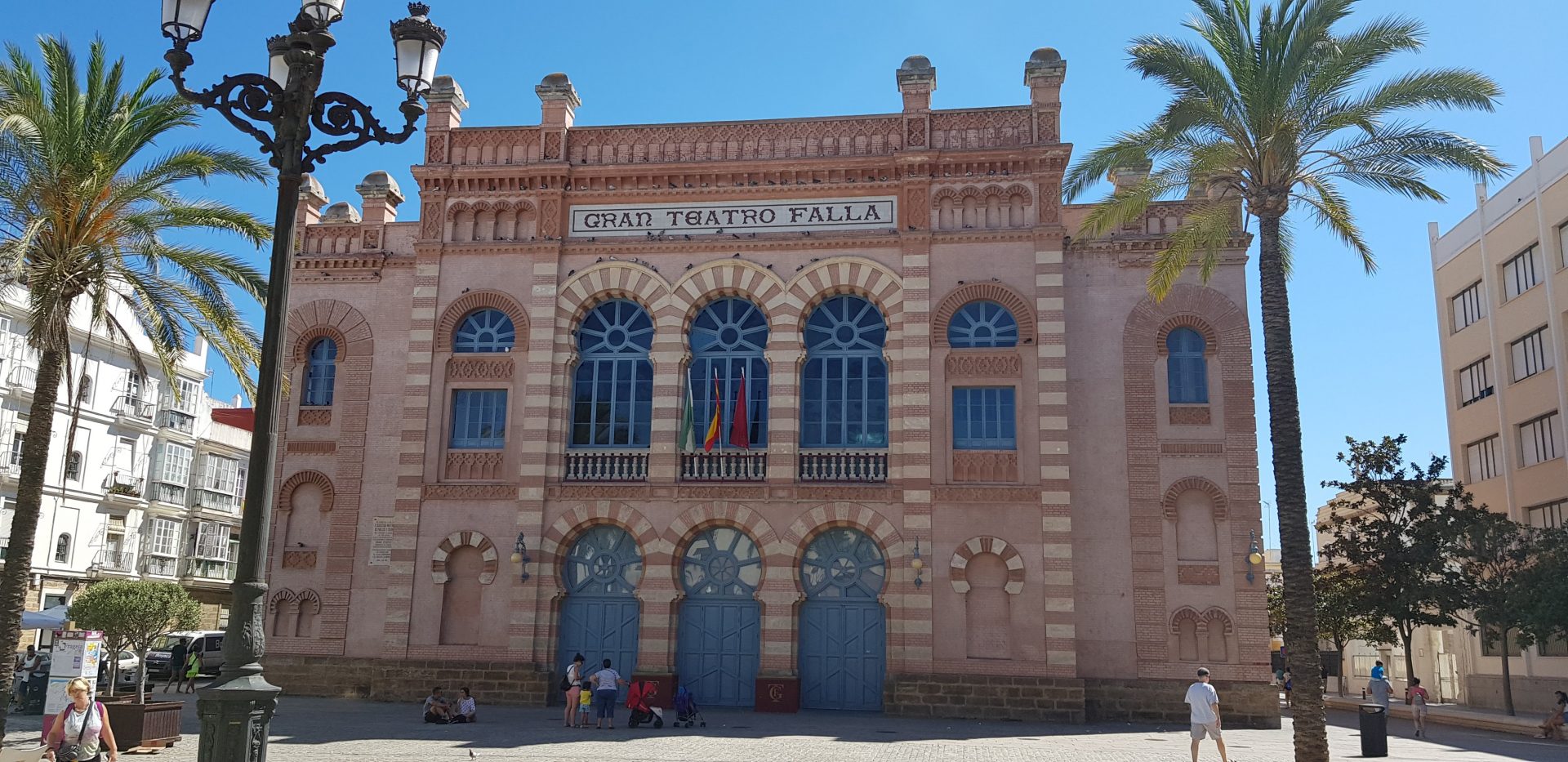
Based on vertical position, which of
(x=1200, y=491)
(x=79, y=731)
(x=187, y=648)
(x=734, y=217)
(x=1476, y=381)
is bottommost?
(x=79, y=731)

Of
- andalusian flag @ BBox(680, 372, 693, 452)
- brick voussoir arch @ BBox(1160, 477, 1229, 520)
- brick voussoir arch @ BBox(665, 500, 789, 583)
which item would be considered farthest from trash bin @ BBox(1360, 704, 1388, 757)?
andalusian flag @ BBox(680, 372, 693, 452)

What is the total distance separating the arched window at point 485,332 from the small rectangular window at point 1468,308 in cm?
2997

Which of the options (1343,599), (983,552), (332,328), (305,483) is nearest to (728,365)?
(983,552)

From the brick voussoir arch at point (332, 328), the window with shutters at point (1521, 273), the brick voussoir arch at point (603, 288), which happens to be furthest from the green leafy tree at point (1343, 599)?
the brick voussoir arch at point (332, 328)

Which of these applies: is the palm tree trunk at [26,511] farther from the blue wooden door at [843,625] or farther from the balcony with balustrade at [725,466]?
the blue wooden door at [843,625]

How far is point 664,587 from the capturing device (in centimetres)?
2534

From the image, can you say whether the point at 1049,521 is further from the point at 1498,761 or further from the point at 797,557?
the point at 1498,761

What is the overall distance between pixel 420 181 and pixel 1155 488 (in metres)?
17.7

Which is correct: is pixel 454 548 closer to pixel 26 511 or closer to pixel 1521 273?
A: pixel 26 511

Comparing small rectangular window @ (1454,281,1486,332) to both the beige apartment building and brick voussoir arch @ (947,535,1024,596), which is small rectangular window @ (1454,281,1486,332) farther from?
brick voussoir arch @ (947,535,1024,596)

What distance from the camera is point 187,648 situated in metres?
33.3

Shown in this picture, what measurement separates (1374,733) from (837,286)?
523 inches

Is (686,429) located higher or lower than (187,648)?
higher

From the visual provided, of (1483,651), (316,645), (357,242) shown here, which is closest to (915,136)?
(357,242)
